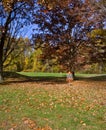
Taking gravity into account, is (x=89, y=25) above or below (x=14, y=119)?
above

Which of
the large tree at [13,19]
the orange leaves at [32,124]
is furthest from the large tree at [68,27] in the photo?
the orange leaves at [32,124]

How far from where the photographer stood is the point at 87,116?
29.7ft

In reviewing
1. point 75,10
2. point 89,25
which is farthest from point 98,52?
point 75,10

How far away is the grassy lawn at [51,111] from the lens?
318 inches

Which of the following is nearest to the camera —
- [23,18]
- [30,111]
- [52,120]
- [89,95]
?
[52,120]

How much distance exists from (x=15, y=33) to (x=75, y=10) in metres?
4.28

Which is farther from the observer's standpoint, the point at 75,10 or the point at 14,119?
the point at 75,10

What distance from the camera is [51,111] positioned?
9.62 metres

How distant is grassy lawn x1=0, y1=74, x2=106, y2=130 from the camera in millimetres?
8086

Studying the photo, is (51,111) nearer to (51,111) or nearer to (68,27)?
(51,111)

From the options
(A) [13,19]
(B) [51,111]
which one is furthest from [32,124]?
(A) [13,19]

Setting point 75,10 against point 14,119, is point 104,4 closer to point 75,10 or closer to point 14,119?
point 75,10

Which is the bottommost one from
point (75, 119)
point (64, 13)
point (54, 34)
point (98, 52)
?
point (75, 119)

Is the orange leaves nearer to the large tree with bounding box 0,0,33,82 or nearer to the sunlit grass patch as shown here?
the sunlit grass patch
